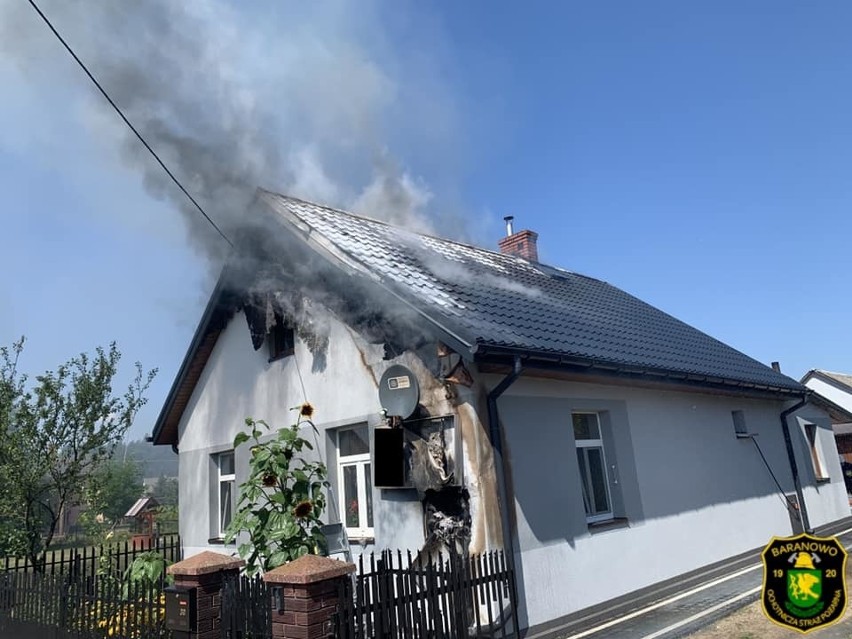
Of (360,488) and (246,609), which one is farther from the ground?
(360,488)

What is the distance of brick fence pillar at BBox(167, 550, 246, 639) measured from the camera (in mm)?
5395

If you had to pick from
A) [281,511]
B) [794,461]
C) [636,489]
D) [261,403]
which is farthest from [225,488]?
[794,461]

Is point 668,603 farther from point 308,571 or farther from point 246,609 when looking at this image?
point 246,609

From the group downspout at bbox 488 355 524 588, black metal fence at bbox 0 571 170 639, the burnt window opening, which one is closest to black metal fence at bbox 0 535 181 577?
black metal fence at bbox 0 571 170 639

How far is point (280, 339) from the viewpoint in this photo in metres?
10.1

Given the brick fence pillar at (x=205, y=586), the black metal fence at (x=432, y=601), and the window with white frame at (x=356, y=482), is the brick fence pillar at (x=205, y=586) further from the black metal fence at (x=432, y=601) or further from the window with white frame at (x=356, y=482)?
the window with white frame at (x=356, y=482)

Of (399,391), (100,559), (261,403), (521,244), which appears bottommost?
(100,559)

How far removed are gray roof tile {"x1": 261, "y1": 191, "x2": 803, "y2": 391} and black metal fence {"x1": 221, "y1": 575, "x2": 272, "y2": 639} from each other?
3.12m

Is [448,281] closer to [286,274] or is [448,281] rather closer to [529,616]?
[286,274]

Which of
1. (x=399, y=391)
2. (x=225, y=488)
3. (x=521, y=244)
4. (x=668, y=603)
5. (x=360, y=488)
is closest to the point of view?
(x=399, y=391)

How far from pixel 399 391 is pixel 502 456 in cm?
144

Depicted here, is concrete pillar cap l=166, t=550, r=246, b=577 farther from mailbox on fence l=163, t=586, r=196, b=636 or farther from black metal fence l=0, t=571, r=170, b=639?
black metal fence l=0, t=571, r=170, b=639

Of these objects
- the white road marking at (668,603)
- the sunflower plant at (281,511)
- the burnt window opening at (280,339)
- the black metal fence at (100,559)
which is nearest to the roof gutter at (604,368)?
the white road marking at (668,603)

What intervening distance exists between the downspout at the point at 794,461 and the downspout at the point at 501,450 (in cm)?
911
